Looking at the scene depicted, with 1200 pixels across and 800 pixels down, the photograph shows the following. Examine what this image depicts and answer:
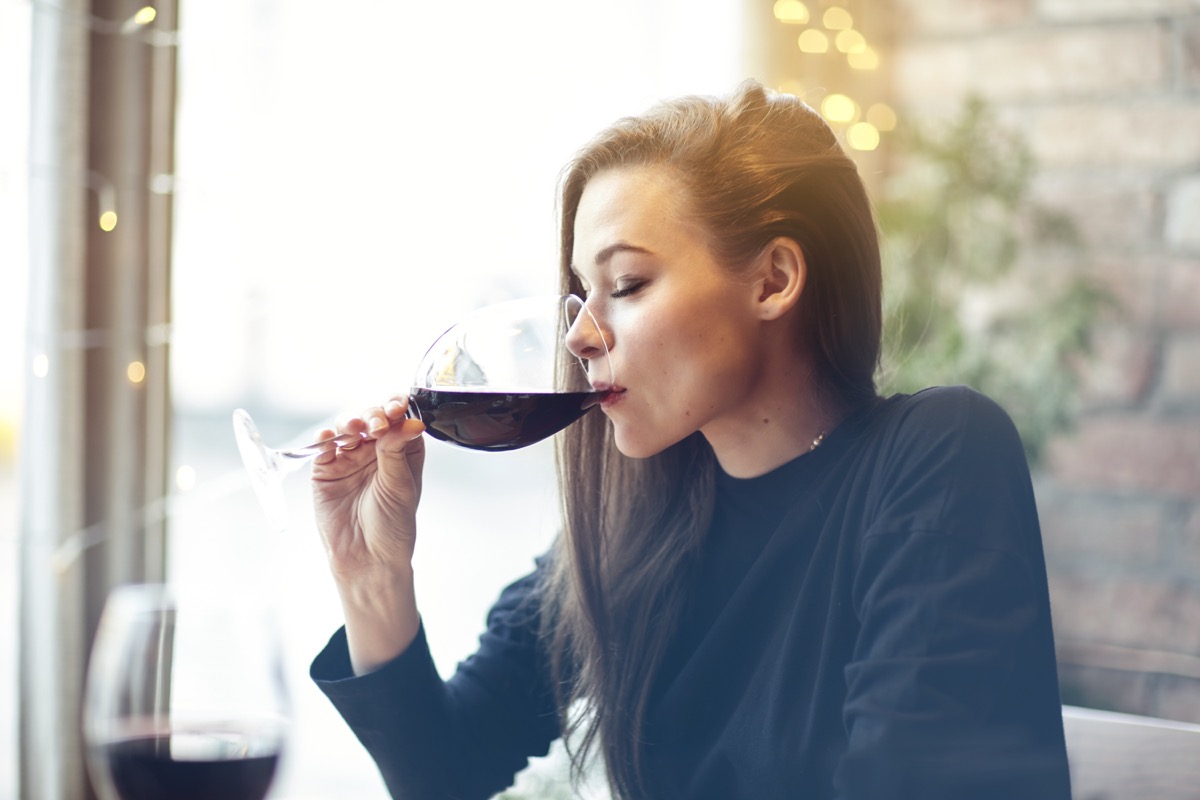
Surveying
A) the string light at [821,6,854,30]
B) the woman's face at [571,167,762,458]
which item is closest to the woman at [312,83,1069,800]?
the woman's face at [571,167,762,458]

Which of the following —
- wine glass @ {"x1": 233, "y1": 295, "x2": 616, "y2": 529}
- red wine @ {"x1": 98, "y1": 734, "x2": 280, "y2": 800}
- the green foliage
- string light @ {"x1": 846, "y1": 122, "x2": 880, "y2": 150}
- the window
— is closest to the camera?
red wine @ {"x1": 98, "y1": 734, "x2": 280, "y2": 800}


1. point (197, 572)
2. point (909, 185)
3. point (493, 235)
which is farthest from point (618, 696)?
point (909, 185)

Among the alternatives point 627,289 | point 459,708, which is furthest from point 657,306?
point 459,708

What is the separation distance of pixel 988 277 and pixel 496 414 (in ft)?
4.25

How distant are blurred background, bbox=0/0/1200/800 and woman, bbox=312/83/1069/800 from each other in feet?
0.61

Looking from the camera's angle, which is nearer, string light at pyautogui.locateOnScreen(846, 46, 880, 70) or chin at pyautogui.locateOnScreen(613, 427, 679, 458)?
chin at pyautogui.locateOnScreen(613, 427, 679, 458)

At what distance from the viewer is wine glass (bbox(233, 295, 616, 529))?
2.50 ft

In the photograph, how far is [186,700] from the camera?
0.56 m

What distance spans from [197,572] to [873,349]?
910 millimetres

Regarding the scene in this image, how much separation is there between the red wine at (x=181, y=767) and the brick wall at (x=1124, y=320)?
1.55 metres

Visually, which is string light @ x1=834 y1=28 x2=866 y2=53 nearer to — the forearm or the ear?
the ear

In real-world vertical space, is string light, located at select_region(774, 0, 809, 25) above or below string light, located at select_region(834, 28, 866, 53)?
above

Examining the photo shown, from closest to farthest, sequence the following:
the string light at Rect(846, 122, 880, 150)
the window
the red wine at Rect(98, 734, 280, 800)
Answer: the red wine at Rect(98, 734, 280, 800), the window, the string light at Rect(846, 122, 880, 150)

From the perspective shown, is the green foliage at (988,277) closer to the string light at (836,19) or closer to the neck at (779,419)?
the string light at (836,19)
